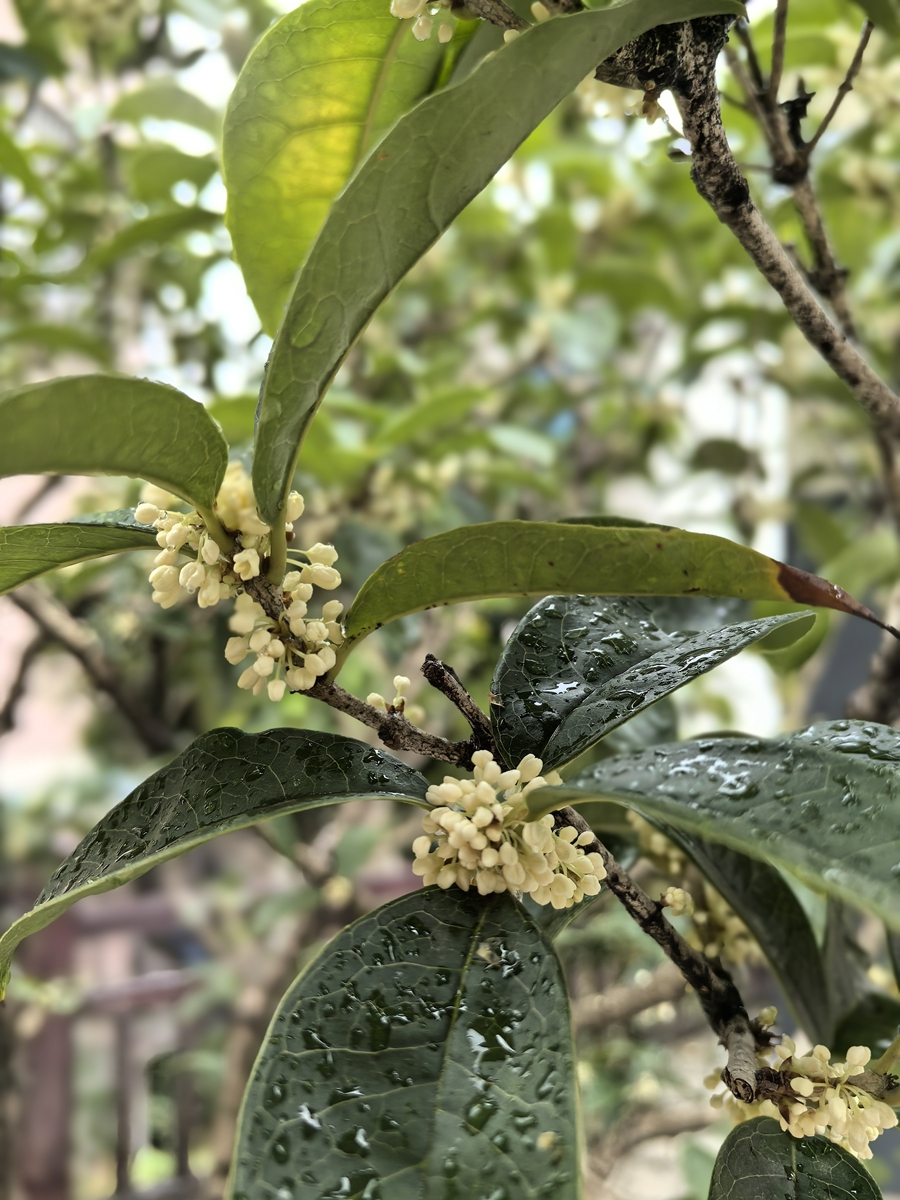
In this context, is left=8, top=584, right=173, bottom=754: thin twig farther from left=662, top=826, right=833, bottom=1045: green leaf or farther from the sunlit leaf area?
left=662, top=826, right=833, bottom=1045: green leaf

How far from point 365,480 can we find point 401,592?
2.60 feet

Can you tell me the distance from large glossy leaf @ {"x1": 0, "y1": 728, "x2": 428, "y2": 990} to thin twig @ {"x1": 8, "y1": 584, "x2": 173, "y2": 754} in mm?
670

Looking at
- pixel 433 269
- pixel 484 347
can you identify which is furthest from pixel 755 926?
pixel 484 347

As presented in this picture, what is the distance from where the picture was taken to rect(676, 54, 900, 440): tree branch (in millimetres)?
380

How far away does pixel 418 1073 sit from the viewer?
32 cm

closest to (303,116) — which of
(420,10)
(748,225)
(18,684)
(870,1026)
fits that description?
(420,10)

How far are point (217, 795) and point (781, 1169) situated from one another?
10.3 inches

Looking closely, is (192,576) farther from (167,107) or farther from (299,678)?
(167,107)

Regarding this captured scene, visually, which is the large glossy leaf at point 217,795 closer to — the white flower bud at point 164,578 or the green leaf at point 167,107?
the white flower bud at point 164,578

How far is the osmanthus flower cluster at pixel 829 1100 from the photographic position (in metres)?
0.38

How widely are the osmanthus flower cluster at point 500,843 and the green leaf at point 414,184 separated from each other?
0.14 m

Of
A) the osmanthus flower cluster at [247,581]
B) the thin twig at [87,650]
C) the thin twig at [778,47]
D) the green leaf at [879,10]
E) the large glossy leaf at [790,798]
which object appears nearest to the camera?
the large glossy leaf at [790,798]

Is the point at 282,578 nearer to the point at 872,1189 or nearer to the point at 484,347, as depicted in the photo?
the point at 872,1189

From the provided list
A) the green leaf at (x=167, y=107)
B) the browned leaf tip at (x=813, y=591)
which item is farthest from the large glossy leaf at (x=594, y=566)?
the green leaf at (x=167, y=107)
